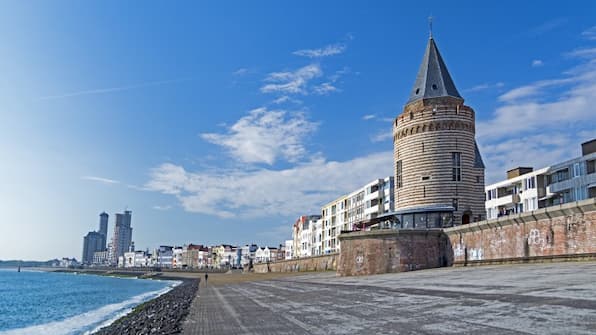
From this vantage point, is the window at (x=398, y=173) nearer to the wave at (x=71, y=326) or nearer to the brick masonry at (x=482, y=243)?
the brick masonry at (x=482, y=243)

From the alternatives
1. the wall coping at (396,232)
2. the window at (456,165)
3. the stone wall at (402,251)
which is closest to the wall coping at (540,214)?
the wall coping at (396,232)

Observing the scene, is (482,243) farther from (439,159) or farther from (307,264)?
(307,264)

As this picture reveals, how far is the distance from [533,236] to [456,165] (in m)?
18.1

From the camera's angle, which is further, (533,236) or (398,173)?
(398,173)

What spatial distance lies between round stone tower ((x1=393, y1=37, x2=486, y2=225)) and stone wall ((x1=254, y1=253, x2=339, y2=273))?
61.8ft

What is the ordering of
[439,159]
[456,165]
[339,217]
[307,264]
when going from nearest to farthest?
[456,165] < [439,159] < [307,264] < [339,217]

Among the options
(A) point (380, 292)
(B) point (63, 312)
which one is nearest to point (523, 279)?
(A) point (380, 292)

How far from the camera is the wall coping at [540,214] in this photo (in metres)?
26.1

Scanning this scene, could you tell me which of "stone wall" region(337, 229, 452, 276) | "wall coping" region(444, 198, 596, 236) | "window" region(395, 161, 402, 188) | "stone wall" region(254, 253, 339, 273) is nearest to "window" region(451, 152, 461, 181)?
"window" region(395, 161, 402, 188)

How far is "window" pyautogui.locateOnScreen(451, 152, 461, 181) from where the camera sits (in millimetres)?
47125

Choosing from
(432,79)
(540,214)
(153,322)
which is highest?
(432,79)

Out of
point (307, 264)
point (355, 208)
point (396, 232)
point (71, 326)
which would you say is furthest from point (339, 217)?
point (71, 326)

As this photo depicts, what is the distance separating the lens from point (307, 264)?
77625mm

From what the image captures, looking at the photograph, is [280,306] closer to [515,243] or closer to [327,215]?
[515,243]
